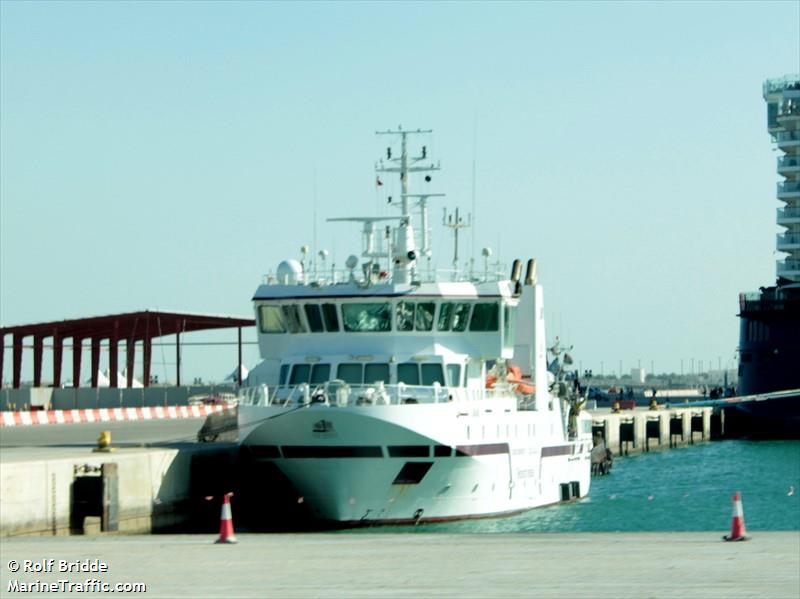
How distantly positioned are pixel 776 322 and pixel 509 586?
70.3 metres

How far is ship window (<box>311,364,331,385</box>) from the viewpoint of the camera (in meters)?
34.3

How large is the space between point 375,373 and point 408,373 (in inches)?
28.0

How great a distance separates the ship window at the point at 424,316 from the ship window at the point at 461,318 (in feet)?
2.34

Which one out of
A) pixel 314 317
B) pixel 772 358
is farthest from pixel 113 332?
pixel 314 317

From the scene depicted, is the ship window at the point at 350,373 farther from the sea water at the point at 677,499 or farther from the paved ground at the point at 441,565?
the paved ground at the point at 441,565

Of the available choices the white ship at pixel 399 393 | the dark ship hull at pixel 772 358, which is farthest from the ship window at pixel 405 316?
the dark ship hull at pixel 772 358

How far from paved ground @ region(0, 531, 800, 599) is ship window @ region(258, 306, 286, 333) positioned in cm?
1274

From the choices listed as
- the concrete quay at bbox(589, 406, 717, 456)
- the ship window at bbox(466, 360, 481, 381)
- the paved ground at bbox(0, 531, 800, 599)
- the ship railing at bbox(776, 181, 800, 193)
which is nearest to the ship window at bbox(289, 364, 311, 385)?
the ship window at bbox(466, 360, 481, 381)

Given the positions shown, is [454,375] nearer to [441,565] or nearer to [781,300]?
[441,565]

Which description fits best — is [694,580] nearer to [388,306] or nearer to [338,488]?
[338,488]

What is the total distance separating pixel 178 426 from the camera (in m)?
57.2

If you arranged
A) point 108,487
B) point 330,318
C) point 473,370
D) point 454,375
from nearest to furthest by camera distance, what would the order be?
1. point 108,487
2. point 454,375
3. point 330,318
4. point 473,370

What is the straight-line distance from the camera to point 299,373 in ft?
114

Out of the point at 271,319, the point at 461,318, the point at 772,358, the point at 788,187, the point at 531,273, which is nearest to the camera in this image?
the point at 461,318
